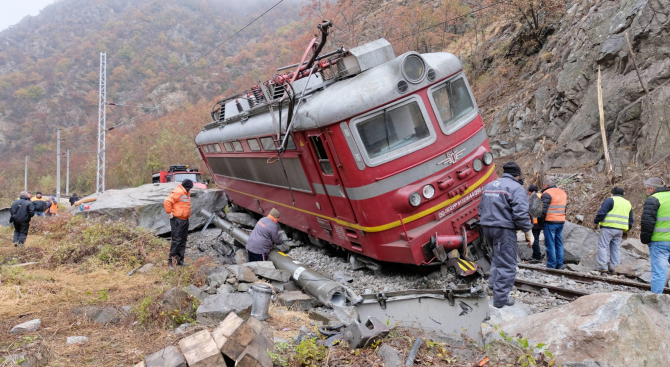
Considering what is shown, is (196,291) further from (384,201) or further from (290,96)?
(290,96)

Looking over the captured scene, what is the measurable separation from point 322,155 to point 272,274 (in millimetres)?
2029

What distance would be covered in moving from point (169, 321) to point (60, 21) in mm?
114933

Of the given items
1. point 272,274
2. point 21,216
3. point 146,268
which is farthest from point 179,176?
point 272,274

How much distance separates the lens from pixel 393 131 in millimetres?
6207

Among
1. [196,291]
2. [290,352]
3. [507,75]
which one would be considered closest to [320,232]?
[196,291]

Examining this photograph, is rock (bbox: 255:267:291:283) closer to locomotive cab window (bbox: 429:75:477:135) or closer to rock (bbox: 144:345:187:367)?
rock (bbox: 144:345:187:367)

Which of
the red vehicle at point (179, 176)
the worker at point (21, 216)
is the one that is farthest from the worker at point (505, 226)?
the red vehicle at point (179, 176)

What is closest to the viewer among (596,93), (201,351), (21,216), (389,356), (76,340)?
(201,351)

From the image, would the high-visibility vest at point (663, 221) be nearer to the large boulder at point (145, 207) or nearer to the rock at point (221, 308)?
the rock at point (221, 308)

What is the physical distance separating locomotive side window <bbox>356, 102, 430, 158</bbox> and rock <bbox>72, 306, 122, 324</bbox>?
12.6 feet

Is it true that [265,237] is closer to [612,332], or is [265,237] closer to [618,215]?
[612,332]

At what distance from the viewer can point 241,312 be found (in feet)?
15.5

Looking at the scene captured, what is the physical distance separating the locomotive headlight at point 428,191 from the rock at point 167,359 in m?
3.89

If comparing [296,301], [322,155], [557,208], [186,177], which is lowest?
[557,208]
